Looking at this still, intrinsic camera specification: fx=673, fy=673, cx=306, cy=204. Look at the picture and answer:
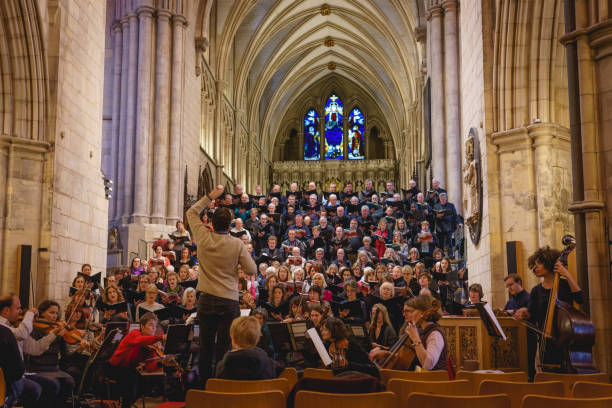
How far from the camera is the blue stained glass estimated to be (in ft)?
136

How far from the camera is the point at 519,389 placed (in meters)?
3.46

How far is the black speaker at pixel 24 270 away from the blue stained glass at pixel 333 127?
3233cm

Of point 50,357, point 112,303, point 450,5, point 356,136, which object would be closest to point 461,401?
point 50,357

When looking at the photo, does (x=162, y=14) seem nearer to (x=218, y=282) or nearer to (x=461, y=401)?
(x=218, y=282)

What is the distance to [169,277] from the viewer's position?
10.2m

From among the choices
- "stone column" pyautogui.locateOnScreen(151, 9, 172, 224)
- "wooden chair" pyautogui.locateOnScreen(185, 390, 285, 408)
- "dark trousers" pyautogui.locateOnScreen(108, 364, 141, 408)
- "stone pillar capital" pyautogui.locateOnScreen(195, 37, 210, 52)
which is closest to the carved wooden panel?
"dark trousers" pyautogui.locateOnScreen(108, 364, 141, 408)

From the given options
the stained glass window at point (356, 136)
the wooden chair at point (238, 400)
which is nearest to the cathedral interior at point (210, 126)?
the wooden chair at point (238, 400)

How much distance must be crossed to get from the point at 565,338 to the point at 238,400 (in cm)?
330

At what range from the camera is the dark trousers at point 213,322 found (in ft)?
17.0

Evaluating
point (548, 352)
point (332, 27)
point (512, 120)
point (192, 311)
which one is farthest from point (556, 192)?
point (332, 27)

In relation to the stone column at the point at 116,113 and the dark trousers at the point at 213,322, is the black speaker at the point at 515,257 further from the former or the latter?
the stone column at the point at 116,113

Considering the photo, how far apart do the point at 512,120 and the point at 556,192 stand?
4.01ft

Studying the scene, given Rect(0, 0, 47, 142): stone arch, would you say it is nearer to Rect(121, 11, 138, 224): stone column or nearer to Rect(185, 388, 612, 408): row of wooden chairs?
Rect(121, 11, 138, 224): stone column

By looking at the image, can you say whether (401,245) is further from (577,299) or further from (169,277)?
(577,299)
